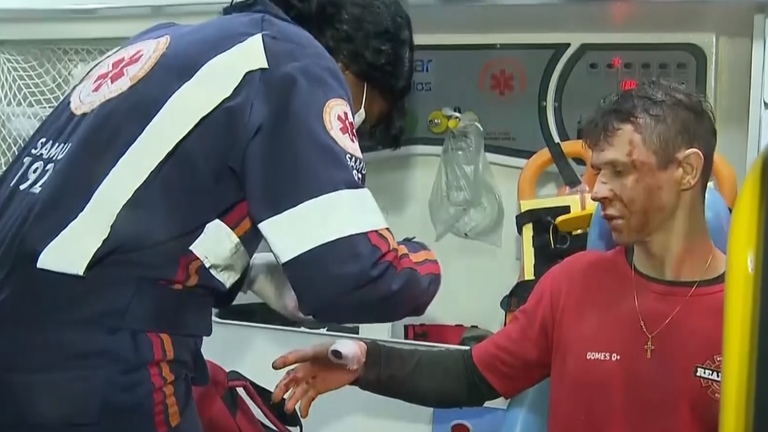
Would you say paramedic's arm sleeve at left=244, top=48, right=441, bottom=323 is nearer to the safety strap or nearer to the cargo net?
the safety strap

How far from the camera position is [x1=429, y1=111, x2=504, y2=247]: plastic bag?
1.97m

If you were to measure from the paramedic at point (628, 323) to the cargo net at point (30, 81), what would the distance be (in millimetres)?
1140

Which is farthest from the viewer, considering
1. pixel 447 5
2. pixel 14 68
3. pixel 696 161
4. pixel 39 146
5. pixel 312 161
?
pixel 14 68

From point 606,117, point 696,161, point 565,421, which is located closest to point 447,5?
point 606,117

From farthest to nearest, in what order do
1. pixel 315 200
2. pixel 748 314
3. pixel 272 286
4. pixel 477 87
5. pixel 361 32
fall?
pixel 477 87 < pixel 272 286 < pixel 361 32 < pixel 315 200 < pixel 748 314

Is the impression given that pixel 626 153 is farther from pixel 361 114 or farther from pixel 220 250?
pixel 220 250

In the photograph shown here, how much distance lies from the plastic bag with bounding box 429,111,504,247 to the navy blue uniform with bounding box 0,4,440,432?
2.97 ft

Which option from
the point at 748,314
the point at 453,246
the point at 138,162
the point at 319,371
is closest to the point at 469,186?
the point at 453,246

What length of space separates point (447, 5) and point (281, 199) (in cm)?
89

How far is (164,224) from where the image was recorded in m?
1.05

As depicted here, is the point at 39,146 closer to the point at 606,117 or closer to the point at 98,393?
the point at 98,393

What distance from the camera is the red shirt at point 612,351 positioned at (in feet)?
4.24

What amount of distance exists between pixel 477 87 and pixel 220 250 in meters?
1.02

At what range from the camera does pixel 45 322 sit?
3.47 feet
